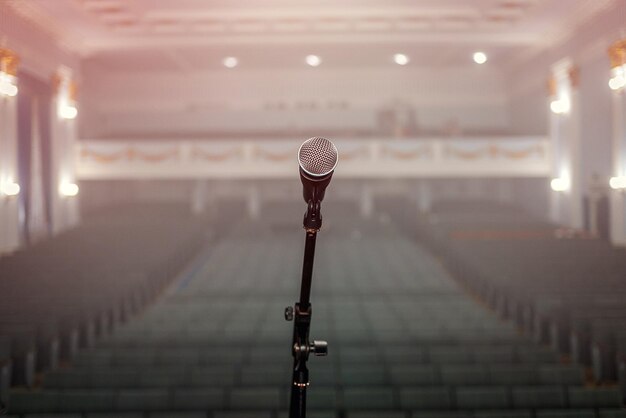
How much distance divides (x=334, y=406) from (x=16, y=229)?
821cm

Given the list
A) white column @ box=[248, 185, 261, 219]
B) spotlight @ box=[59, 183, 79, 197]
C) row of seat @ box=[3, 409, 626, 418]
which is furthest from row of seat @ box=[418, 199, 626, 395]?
spotlight @ box=[59, 183, 79, 197]

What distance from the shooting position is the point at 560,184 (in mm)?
12242

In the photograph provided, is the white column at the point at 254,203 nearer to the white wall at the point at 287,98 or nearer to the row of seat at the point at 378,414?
the white wall at the point at 287,98

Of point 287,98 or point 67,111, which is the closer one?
point 67,111

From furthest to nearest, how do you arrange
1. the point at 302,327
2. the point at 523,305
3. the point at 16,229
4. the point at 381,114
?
the point at 381,114
the point at 16,229
the point at 523,305
the point at 302,327

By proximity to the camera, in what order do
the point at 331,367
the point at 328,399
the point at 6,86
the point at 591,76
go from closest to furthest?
1. the point at 328,399
2. the point at 331,367
3. the point at 6,86
4. the point at 591,76

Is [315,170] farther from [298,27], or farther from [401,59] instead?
[401,59]

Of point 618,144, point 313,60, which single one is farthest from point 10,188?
point 618,144

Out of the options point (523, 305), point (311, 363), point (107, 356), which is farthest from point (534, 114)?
point (107, 356)

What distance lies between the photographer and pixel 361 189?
1723cm

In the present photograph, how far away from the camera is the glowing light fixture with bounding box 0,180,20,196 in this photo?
31.1 ft

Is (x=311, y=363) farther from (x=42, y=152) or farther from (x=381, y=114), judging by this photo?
(x=381, y=114)

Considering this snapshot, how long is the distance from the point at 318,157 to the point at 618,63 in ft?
31.3

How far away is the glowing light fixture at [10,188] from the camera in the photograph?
31.1 feet
